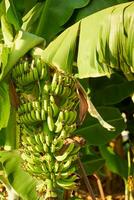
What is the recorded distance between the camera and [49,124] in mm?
1982

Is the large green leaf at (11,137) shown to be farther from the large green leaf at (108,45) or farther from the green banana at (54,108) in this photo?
the large green leaf at (108,45)

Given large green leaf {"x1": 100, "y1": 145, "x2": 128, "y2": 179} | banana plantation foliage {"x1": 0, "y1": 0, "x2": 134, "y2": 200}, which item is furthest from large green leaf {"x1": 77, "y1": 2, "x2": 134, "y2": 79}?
large green leaf {"x1": 100, "y1": 145, "x2": 128, "y2": 179}

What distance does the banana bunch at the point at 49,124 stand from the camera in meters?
1.98

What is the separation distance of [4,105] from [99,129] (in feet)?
2.24

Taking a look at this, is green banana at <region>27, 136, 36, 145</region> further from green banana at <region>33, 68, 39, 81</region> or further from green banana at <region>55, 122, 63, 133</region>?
green banana at <region>33, 68, 39, 81</region>

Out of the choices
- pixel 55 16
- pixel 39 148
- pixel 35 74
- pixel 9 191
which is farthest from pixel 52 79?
pixel 9 191

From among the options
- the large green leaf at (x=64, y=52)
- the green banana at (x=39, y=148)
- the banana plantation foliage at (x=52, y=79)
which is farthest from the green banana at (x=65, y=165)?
the large green leaf at (x=64, y=52)

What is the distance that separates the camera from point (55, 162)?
6.50ft

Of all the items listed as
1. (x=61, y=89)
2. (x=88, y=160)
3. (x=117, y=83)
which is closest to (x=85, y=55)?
(x=61, y=89)

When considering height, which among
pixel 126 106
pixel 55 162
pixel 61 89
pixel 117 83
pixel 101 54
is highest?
pixel 101 54

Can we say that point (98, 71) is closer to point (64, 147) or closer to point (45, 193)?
point (64, 147)

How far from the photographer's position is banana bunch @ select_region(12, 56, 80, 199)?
6.49ft

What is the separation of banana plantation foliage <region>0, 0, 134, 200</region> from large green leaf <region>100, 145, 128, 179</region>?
3.05 ft

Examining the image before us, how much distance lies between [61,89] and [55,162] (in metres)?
0.29
